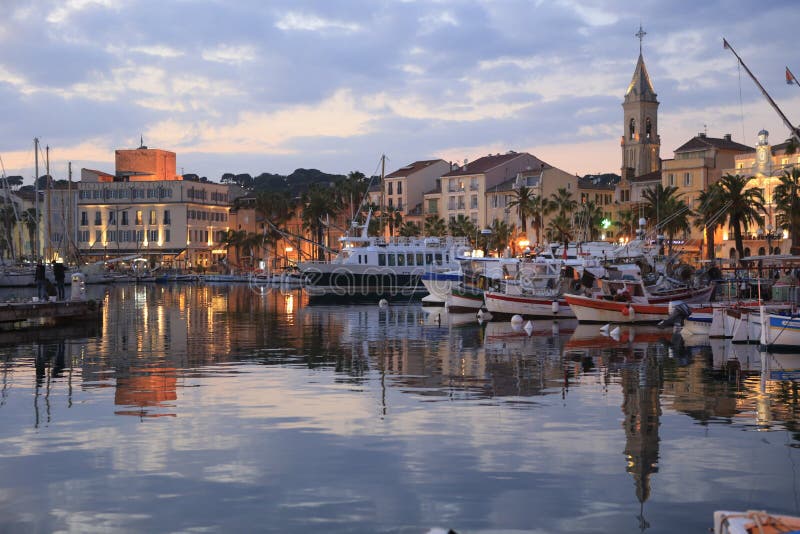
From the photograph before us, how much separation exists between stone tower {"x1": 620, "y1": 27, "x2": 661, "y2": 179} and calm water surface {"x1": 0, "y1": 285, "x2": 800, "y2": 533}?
458 ft

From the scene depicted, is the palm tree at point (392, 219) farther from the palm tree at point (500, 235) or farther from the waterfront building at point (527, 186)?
the palm tree at point (500, 235)

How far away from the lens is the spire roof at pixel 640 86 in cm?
17112

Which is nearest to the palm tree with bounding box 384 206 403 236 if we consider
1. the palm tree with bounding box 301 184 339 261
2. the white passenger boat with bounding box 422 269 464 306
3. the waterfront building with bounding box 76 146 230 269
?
the palm tree with bounding box 301 184 339 261

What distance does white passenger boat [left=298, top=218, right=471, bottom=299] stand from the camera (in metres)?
83.2

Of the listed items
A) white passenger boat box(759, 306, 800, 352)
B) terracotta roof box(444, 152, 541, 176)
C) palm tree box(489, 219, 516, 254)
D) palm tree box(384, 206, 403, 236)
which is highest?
terracotta roof box(444, 152, 541, 176)

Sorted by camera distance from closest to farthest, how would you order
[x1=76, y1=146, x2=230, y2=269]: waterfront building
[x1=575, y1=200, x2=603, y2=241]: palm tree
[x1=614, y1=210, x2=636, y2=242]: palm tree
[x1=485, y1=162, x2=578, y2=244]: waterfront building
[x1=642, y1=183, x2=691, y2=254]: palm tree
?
[x1=642, y1=183, x2=691, y2=254]: palm tree, [x1=575, y1=200, x2=603, y2=241]: palm tree, [x1=614, y1=210, x2=636, y2=242]: palm tree, [x1=485, y1=162, x2=578, y2=244]: waterfront building, [x1=76, y1=146, x2=230, y2=269]: waterfront building

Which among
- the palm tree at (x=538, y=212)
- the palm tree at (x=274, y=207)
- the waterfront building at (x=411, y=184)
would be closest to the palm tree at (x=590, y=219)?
the palm tree at (x=538, y=212)

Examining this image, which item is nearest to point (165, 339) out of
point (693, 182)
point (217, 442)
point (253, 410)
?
point (253, 410)

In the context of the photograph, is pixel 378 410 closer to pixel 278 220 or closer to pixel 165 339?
pixel 165 339

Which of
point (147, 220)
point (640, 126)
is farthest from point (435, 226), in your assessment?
point (640, 126)

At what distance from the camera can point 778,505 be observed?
1265 centimetres

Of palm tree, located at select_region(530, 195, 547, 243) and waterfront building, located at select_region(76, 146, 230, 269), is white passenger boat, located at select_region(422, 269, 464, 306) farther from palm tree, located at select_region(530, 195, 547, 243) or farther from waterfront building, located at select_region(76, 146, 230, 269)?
waterfront building, located at select_region(76, 146, 230, 269)

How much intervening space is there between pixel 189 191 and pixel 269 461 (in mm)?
141213

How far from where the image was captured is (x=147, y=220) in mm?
152875
